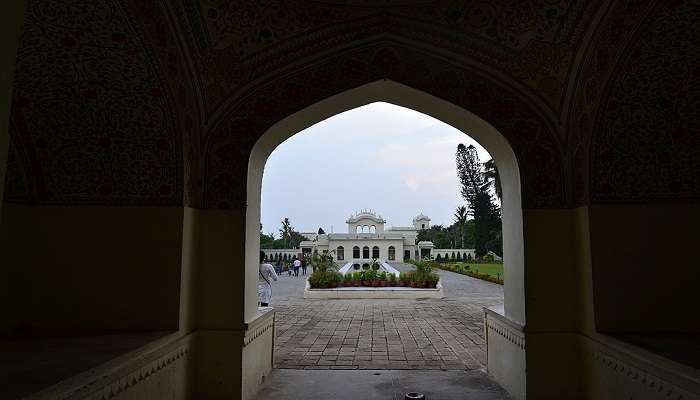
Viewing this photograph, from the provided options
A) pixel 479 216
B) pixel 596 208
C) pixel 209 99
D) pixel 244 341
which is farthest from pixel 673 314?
pixel 479 216

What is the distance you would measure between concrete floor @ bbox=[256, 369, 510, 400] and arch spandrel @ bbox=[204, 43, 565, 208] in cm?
186

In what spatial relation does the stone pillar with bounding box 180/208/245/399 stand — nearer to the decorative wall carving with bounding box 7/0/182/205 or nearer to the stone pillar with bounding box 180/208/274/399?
the stone pillar with bounding box 180/208/274/399

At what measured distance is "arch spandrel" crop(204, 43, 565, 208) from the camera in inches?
158

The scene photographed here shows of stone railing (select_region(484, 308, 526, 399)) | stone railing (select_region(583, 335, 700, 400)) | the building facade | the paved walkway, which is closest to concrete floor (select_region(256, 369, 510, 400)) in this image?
stone railing (select_region(484, 308, 526, 399))

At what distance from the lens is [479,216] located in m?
35.6

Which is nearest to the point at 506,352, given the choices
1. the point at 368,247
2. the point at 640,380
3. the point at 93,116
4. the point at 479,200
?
the point at 640,380

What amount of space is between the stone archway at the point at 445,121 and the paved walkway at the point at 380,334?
1.15m

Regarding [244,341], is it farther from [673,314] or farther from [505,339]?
[673,314]

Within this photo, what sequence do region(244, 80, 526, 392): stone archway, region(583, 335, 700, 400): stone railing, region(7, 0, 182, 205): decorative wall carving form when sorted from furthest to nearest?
region(244, 80, 526, 392): stone archway < region(7, 0, 182, 205): decorative wall carving < region(583, 335, 700, 400): stone railing

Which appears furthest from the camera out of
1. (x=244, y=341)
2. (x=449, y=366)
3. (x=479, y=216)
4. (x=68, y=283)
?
(x=479, y=216)

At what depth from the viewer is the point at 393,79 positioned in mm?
4320

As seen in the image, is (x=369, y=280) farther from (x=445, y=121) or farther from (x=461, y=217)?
(x=461, y=217)

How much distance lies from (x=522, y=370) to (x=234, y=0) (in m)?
3.95

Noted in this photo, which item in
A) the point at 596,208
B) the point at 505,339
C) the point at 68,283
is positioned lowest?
the point at 505,339
